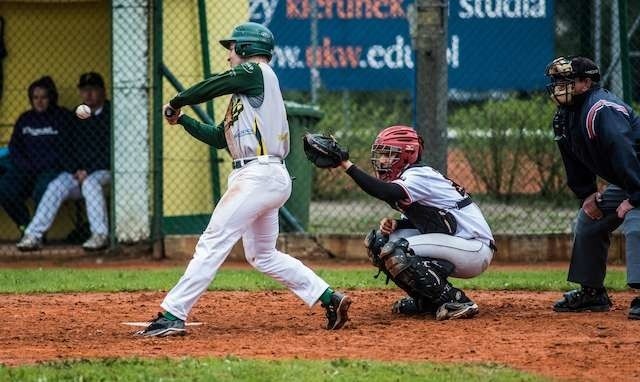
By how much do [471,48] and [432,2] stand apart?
1.87 metres

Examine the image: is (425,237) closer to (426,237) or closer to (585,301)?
(426,237)

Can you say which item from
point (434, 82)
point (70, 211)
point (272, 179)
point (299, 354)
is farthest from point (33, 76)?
point (299, 354)

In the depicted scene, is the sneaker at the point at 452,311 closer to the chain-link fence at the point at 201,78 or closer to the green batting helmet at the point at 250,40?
the green batting helmet at the point at 250,40

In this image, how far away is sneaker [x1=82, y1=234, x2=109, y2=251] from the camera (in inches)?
498

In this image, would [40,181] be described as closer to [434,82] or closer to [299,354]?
[434,82]

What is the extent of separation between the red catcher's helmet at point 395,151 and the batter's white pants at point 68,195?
209 inches

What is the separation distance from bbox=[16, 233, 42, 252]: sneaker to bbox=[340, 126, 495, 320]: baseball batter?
5557 mm

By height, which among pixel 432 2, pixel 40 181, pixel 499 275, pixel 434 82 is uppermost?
pixel 432 2

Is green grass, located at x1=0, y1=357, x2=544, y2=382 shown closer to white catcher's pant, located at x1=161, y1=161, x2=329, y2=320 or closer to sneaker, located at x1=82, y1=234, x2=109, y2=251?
white catcher's pant, located at x1=161, y1=161, x2=329, y2=320

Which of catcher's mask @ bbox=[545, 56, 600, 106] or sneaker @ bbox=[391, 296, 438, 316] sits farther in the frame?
sneaker @ bbox=[391, 296, 438, 316]

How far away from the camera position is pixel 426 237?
8.02 meters

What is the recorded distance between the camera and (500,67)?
44.4 feet

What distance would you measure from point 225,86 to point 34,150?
6325 millimetres

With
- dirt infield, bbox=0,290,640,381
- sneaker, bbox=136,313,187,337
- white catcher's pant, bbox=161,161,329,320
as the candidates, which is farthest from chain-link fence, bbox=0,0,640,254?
sneaker, bbox=136,313,187,337
